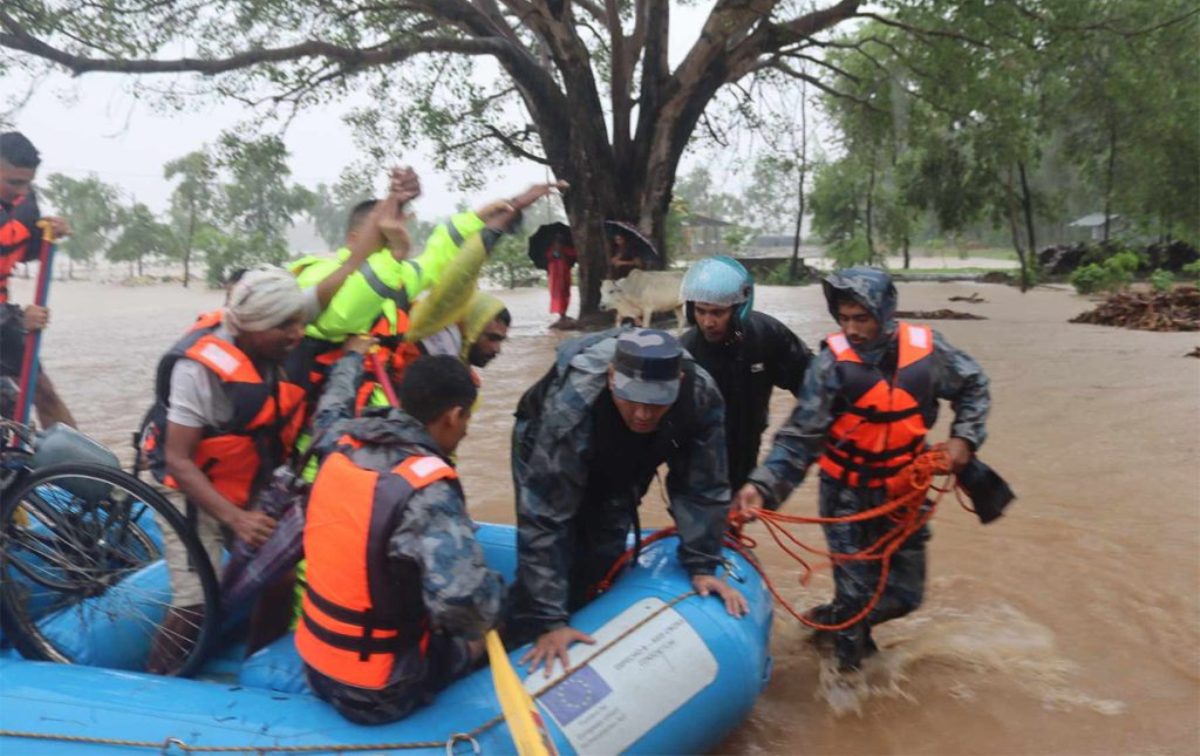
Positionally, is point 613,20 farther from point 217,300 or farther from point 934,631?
point 217,300

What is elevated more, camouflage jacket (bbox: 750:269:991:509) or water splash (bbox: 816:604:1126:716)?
camouflage jacket (bbox: 750:269:991:509)

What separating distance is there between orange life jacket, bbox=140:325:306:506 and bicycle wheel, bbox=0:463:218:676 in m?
0.16

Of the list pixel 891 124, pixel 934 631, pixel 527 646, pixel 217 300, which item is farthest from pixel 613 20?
pixel 217 300

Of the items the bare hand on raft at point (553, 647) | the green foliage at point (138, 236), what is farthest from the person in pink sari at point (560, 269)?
the green foliage at point (138, 236)

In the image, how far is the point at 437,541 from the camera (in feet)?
7.14

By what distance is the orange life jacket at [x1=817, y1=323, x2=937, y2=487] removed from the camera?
3.21m

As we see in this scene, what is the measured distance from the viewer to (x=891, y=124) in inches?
624

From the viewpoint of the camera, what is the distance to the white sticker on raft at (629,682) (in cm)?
253

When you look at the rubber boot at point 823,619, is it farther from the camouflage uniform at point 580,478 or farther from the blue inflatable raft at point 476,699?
Answer: the camouflage uniform at point 580,478

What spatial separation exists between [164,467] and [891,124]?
48.8 ft

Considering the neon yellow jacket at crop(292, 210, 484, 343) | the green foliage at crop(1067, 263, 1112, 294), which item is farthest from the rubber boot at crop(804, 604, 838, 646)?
the green foliage at crop(1067, 263, 1112, 294)

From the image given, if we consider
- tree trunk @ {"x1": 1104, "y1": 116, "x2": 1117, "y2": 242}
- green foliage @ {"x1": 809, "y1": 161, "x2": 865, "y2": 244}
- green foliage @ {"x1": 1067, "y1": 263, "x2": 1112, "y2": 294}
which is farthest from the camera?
green foliage @ {"x1": 809, "y1": 161, "x2": 865, "y2": 244}

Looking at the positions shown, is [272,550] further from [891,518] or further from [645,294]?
[645,294]

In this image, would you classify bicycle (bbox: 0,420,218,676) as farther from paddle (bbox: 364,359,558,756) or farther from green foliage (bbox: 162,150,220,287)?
green foliage (bbox: 162,150,220,287)
